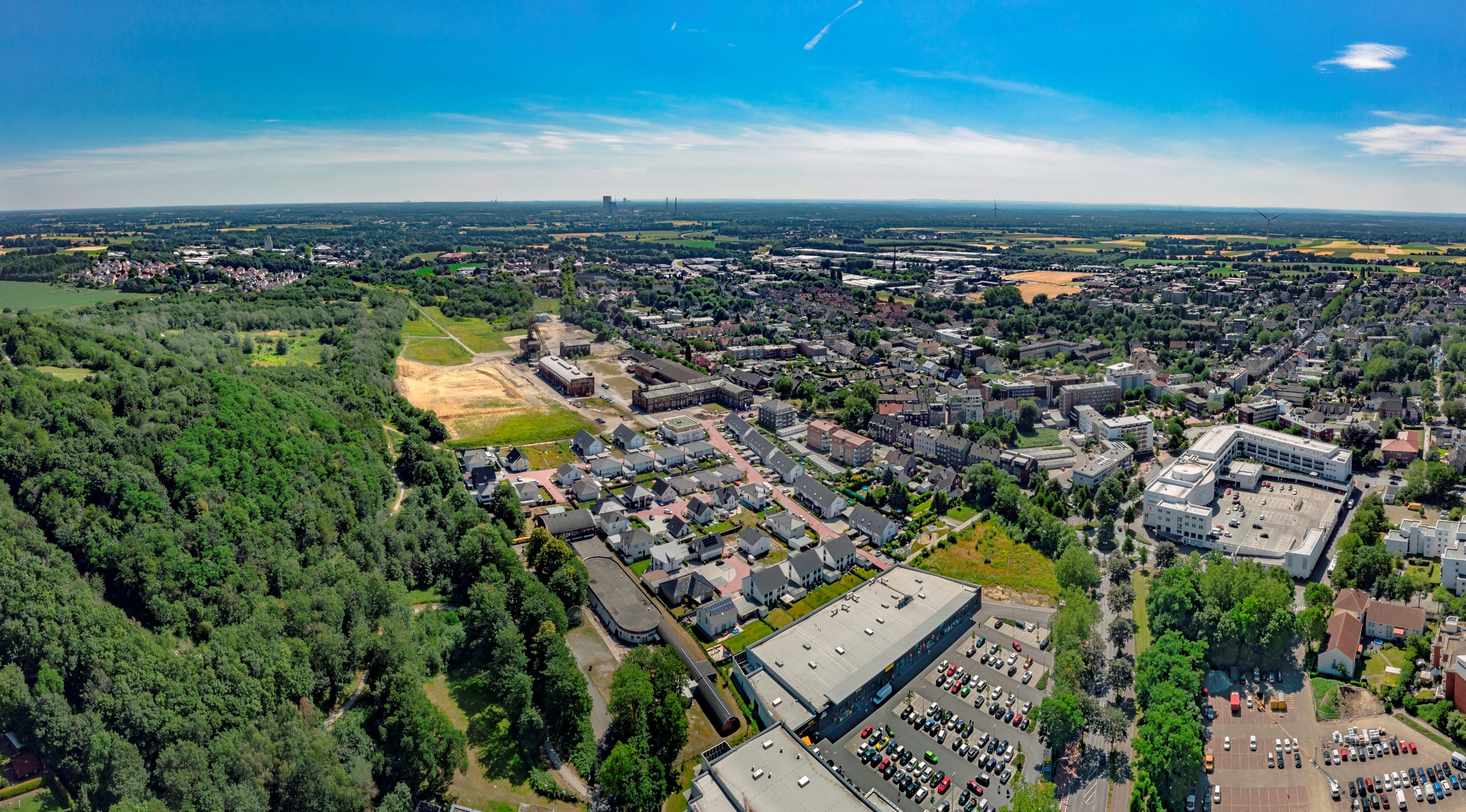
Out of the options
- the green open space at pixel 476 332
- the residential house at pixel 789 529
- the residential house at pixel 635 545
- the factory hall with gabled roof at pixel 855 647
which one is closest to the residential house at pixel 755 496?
the residential house at pixel 789 529

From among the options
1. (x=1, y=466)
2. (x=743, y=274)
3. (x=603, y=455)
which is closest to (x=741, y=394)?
(x=603, y=455)

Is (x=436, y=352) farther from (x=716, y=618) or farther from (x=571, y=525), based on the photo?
(x=716, y=618)

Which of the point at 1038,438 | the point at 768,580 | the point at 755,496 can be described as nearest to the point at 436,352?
the point at 755,496

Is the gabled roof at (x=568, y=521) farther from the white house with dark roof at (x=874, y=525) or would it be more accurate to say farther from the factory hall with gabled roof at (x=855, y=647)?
the white house with dark roof at (x=874, y=525)

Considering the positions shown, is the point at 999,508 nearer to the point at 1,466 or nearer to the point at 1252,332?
the point at 1,466

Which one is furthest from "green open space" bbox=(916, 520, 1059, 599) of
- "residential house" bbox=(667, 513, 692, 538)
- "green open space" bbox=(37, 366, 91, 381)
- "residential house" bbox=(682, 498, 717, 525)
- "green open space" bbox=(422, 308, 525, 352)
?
"green open space" bbox=(422, 308, 525, 352)

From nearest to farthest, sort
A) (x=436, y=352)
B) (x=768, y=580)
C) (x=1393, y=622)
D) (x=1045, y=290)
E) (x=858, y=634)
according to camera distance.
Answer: (x=858, y=634)
(x=1393, y=622)
(x=768, y=580)
(x=436, y=352)
(x=1045, y=290)

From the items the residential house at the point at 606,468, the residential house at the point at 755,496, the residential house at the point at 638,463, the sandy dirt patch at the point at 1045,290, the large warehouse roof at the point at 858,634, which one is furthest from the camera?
the sandy dirt patch at the point at 1045,290
